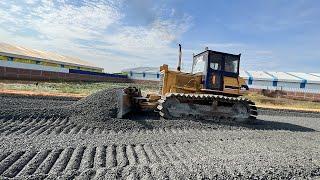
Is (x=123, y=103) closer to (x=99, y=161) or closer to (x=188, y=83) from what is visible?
(x=188, y=83)

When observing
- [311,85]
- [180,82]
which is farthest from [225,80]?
[311,85]

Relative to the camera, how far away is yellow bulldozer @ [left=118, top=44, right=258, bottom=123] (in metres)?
10.7

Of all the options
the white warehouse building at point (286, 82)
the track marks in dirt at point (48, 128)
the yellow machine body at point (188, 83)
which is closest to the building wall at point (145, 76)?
the white warehouse building at point (286, 82)

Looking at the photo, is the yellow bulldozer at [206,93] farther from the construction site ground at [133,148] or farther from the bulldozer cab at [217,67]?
the construction site ground at [133,148]

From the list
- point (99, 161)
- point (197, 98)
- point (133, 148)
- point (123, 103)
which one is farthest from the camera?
point (197, 98)

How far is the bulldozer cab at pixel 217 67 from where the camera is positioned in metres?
10.9

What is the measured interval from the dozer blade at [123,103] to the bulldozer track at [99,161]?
3171mm

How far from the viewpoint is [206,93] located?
36.5ft

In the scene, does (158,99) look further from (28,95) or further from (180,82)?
(28,95)

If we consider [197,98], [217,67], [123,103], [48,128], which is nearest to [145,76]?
[217,67]

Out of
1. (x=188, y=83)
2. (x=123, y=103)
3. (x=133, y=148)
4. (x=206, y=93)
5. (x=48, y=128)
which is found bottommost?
(x=133, y=148)

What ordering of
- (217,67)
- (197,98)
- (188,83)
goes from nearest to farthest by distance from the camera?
(197,98) → (217,67) → (188,83)

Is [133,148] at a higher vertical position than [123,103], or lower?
lower

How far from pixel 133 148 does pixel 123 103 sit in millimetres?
3788
